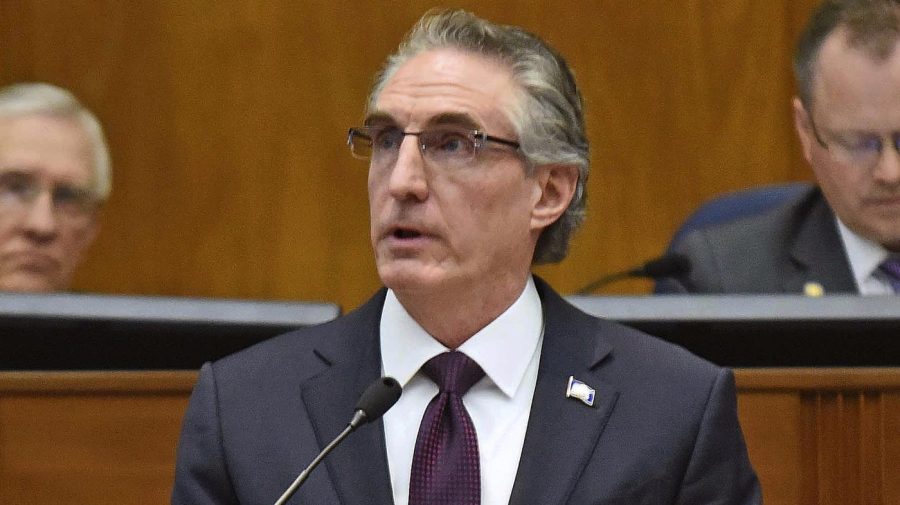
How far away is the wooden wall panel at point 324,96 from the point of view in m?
3.73

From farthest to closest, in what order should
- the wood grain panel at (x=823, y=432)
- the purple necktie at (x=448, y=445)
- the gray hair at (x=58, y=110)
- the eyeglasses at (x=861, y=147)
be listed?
the gray hair at (x=58, y=110) → the eyeglasses at (x=861, y=147) → the wood grain panel at (x=823, y=432) → the purple necktie at (x=448, y=445)

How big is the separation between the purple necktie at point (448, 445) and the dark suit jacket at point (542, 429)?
4cm

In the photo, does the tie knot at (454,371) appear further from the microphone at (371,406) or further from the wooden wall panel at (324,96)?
the wooden wall panel at (324,96)

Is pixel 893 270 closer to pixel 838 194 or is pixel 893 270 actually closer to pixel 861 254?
pixel 861 254

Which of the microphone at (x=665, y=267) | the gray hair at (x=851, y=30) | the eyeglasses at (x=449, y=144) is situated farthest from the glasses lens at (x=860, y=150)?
the eyeglasses at (x=449, y=144)

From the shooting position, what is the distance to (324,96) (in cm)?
376

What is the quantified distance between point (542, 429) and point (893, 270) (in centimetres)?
117

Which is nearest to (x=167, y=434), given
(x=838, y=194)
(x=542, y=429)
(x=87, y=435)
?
(x=87, y=435)

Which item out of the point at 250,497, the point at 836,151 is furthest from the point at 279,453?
the point at 836,151

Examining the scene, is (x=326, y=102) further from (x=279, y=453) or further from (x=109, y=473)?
(x=279, y=453)

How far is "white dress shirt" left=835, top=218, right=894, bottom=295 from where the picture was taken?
2.78 metres

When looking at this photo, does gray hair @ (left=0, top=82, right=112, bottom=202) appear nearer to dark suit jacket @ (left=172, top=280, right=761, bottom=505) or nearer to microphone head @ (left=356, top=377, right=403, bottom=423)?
dark suit jacket @ (left=172, top=280, right=761, bottom=505)

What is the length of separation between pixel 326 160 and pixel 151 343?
167 centimetres

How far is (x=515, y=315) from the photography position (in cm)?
198
